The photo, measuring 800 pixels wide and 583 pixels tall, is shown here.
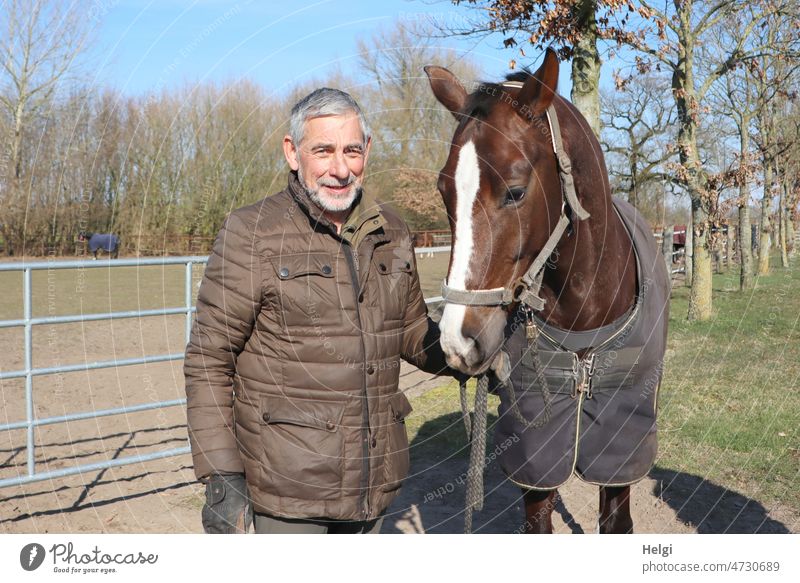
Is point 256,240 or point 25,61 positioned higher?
point 25,61

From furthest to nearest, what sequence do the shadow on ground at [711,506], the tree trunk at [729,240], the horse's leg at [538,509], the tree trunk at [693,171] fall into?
the tree trunk at [729,240], the tree trunk at [693,171], the shadow on ground at [711,506], the horse's leg at [538,509]

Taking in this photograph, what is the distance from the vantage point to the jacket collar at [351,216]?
2268 millimetres

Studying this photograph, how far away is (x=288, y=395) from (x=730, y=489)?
13.0ft

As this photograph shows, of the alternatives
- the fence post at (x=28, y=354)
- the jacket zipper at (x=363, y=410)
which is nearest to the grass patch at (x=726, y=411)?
the fence post at (x=28, y=354)

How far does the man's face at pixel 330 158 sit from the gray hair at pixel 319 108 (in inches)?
0.6

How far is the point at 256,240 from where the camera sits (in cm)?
223

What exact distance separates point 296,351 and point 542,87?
129cm

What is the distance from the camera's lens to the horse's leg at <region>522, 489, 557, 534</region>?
3225 millimetres

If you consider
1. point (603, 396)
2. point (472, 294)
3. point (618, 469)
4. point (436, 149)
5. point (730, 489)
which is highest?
point (436, 149)

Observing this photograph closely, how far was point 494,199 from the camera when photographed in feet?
7.29

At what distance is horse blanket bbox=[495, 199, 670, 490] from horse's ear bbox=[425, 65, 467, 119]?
91cm

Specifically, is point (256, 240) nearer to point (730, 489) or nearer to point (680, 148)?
point (730, 489)

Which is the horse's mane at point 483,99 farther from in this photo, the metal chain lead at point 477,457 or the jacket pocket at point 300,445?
the jacket pocket at point 300,445
